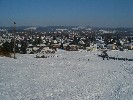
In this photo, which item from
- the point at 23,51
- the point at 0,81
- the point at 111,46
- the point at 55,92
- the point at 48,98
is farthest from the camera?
the point at 111,46

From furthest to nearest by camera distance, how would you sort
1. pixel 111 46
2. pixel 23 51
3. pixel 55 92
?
pixel 111 46 → pixel 23 51 → pixel 55 92

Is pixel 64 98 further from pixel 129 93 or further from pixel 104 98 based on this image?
pixel 129 93

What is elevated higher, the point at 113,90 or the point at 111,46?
the point at 113,90

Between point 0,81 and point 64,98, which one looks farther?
point 0,81

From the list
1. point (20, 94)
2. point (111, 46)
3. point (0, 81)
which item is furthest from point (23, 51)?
point (20, 94)

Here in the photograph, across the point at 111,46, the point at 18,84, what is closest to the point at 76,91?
the point at 18,84

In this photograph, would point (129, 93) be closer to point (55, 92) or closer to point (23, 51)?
Result: point (55, 92)

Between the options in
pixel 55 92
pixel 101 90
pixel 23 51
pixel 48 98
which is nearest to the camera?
pixel 48 98

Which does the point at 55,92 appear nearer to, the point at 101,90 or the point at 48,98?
the point at 48,98

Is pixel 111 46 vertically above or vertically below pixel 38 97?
below

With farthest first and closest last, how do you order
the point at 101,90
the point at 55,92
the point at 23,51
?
the point at 23,51 → the point at 101,90 → the point at 55,92
